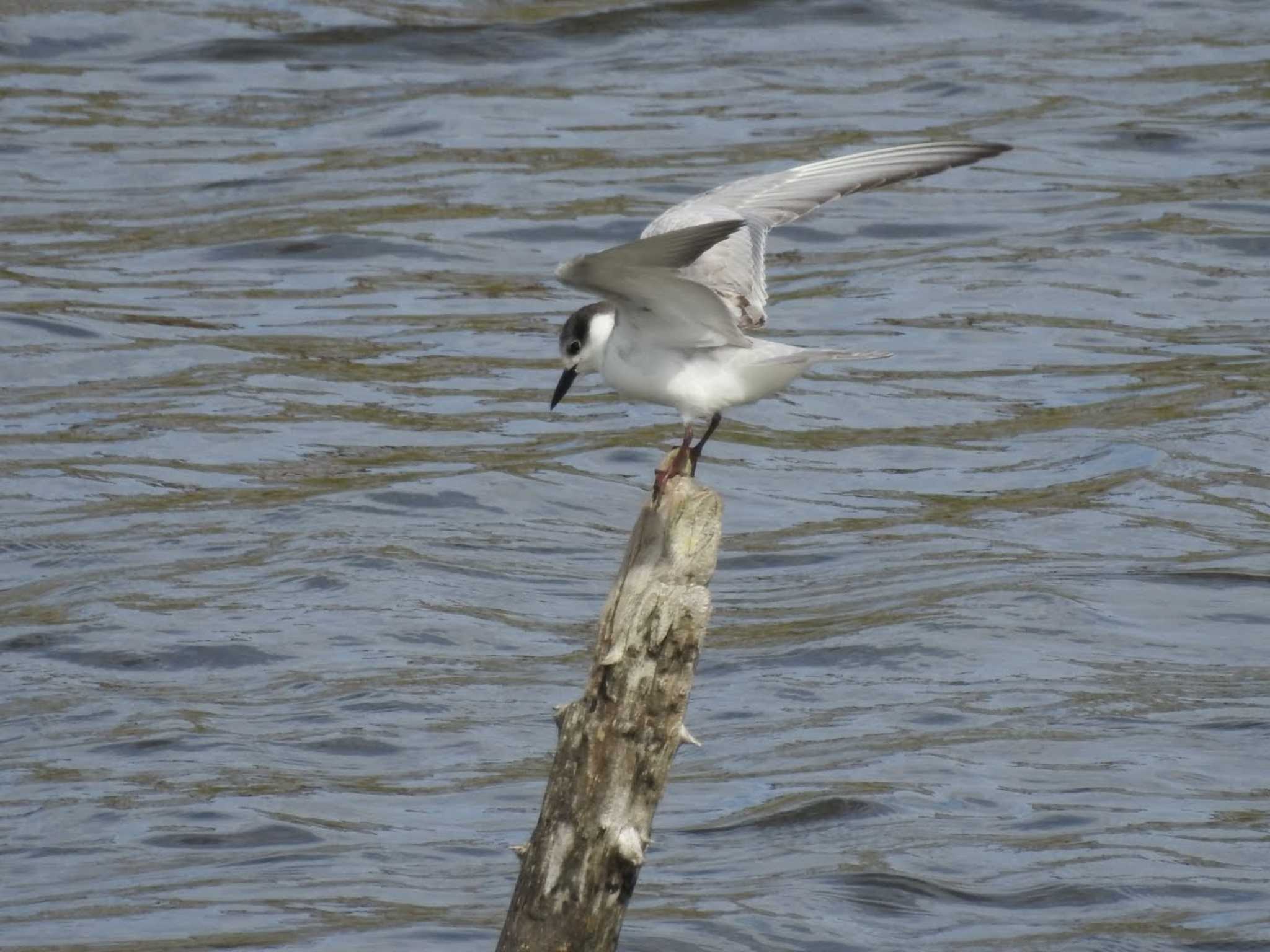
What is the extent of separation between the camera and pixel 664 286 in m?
7.58

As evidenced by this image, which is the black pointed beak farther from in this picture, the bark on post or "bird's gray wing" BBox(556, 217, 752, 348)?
the bark on post

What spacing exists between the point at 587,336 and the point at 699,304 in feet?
2.66

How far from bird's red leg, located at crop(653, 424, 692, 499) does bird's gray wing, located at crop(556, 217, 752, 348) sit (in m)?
0.42

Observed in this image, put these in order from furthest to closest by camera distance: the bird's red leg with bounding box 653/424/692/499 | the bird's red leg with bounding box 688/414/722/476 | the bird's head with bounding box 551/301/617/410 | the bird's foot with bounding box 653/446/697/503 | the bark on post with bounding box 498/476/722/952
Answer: the bird's head with bounding box 551/301/617/410 < the bird's red leg with bounding box 688/414/722/476 < the bird's foot with bounding box 653/446/697/503 < the bird's red leg with bounding box 653/424/692/499 < the bark on post with bounding box 498/476/722/952

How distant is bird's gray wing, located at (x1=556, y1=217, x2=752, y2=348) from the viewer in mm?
6996

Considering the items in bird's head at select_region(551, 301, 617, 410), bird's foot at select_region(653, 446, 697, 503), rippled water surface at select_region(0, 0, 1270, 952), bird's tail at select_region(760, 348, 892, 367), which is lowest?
rippled water surface at select_region(0, 0, 1270, 952)

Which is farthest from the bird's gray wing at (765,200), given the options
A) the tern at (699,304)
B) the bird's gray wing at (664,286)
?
the bird's gray wing at (664,286)

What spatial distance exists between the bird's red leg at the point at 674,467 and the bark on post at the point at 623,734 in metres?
0.11

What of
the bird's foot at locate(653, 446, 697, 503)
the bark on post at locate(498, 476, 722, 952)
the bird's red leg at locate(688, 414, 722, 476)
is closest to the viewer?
the bark on post at locate(498, 476, 722, 952)

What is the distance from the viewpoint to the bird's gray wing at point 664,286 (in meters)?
7.00

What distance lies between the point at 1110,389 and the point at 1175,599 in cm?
362

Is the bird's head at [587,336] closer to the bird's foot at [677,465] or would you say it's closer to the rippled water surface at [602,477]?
the bird's foot at [677,465]

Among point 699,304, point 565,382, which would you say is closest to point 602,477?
point 565,382

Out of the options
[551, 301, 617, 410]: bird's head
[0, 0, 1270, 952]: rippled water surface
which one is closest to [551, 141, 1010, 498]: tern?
[551, 301, 617, 410]: bird's head
